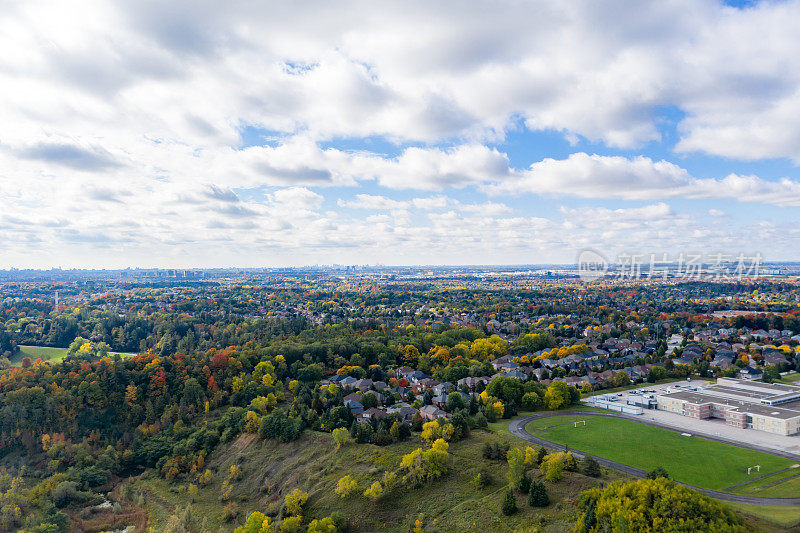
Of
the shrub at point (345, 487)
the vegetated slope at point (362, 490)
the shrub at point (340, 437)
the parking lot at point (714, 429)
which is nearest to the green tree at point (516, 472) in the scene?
the vegetated slope at point (362, 490)

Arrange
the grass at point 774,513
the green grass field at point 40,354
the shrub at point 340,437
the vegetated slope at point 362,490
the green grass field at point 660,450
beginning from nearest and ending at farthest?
the grass at point 774,513 < the vegetated slope at point 362,490 < the green grass field at point 660,450 < the shrub at point 340,437 < the green grass field at point 40,354

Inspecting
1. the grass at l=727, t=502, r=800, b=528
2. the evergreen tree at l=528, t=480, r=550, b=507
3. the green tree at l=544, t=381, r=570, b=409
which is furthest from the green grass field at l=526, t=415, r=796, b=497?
the evergreen tree at l=528, t=480, r=550, b=507

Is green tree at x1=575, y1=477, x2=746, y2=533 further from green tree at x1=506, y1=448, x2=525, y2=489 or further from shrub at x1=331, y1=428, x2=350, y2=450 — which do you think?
shrub at x1=331, y1=428, x2=350, y2=450

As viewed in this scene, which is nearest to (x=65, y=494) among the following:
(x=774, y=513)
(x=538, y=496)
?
(x=538, y=496)

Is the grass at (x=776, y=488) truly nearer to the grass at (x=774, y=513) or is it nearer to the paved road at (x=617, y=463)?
the paved road at (x=617, y=463)

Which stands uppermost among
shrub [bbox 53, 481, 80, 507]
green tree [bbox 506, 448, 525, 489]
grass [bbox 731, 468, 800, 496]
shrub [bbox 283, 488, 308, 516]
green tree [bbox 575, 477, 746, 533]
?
green tree [bbox 575, 477, 746, 533]

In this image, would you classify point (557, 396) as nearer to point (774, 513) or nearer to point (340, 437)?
point (774, 513)

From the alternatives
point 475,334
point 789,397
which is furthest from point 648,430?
point 475,334

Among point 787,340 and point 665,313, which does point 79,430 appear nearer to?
point 787,340
